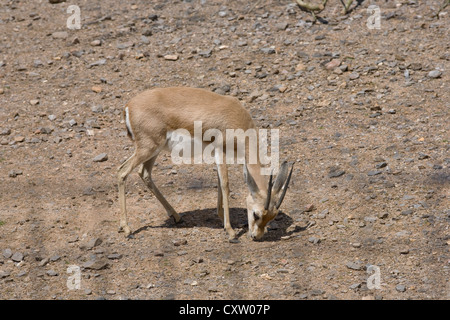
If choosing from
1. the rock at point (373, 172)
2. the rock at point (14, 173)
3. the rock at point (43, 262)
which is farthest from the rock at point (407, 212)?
the rock at point (14, 173)

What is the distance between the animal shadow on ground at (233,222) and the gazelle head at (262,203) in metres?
0.22

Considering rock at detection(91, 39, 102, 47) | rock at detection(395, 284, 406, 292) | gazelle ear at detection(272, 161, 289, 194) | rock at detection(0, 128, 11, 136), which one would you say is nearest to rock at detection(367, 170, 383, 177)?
gazelle ear at detection(272, 161, 289, 194)

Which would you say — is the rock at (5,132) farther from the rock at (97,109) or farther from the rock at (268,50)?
the rock at (268,50)

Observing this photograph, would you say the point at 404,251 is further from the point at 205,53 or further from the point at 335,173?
the point at 205,53

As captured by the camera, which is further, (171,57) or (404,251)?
(171,57)

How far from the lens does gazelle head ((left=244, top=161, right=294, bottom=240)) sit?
7.71 m

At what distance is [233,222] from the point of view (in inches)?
332

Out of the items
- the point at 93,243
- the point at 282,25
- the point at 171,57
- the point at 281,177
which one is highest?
the point at 282,25

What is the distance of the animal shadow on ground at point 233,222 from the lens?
8000 mm

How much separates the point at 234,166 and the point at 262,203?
1.82 m

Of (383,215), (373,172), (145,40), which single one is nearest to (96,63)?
(145,40)

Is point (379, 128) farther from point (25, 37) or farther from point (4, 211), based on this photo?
point (25, 37)
